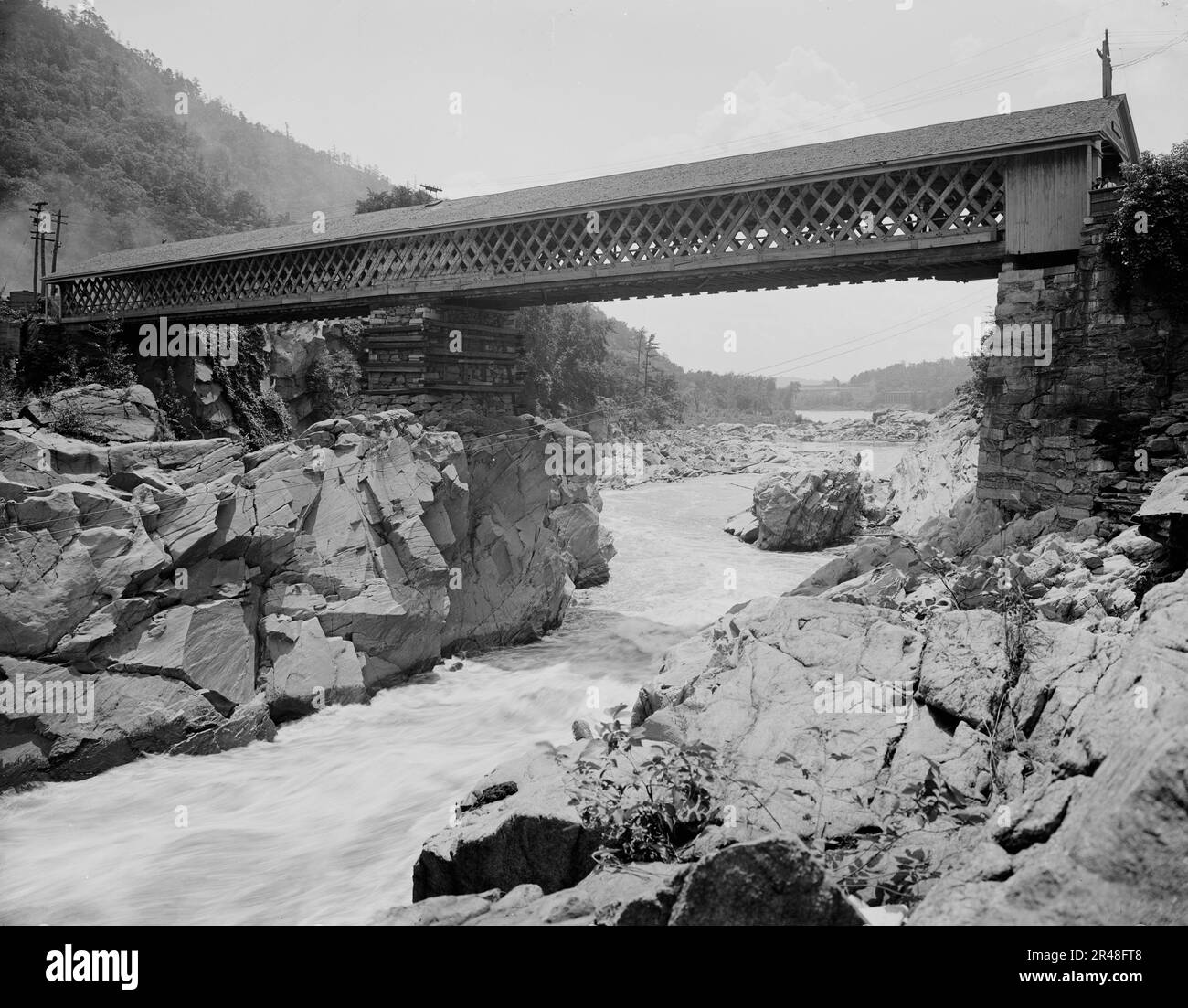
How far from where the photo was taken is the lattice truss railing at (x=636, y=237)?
17.3 meters

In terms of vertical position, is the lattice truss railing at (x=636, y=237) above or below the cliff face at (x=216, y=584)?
above

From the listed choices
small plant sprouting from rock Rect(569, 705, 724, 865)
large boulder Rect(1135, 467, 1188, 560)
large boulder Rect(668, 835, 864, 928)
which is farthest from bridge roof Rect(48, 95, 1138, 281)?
large boulder Rect(668, 835, 864, 928)

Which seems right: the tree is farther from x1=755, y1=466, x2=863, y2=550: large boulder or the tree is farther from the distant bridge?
x1=755, y1=466, x2=863, y2=550: large boulder

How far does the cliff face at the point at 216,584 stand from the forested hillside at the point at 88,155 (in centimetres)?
4433

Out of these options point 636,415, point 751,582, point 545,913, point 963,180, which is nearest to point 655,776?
point 545,913

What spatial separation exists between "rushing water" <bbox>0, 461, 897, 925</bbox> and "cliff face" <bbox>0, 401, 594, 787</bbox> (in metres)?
0.74

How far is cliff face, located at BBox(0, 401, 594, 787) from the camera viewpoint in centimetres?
1466

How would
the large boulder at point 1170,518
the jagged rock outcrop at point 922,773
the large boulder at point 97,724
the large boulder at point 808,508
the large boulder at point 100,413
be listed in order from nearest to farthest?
the jagged rock outcrop at point 922,773 → the large boulder at point 1170,518 → the large boulder at point 97,724 → the large boulder at point 100,413 → the large boulder at point 808,508

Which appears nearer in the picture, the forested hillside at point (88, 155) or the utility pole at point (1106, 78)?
the utility pole at point (1106, 78)

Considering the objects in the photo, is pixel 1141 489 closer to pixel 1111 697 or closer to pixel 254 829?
pixel 1111 697

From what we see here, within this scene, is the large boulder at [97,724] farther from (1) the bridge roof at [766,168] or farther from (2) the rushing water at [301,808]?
(1) the bridge roof at [766,168]

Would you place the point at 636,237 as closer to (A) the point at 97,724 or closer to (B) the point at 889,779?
(A) the point at 97,724

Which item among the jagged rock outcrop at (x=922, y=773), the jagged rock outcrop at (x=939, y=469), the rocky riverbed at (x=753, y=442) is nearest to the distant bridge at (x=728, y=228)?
the jagged rock outcrop at (x=939, y=469)

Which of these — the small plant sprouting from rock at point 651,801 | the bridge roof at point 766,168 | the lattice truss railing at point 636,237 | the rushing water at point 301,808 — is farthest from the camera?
the lattice truss railing at point 636,237
